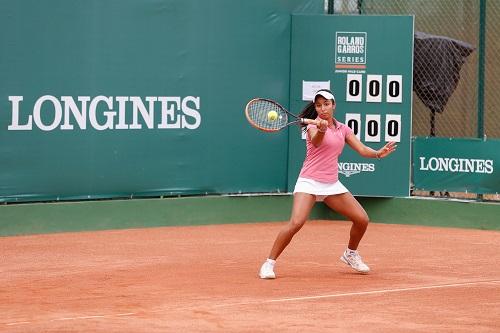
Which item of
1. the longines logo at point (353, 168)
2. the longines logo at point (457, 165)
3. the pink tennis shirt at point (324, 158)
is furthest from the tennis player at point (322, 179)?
the longines logo at point (353, 168)

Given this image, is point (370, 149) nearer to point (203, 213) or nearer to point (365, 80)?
point (203, 213)

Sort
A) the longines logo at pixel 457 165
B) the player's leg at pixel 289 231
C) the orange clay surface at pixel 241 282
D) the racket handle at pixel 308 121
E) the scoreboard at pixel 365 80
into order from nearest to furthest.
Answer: the orange clay surface at pixel 241 282, the racket handle at pixel 308 121, the player's leg at pixel 289 231, the longines logo at pixel 457 165, the scoreboard at pixel 365 80

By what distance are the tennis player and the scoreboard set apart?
15.7 feet

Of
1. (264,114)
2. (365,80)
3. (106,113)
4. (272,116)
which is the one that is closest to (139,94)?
(106,113)

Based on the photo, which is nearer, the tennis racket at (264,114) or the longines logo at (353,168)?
the tennis racket at (264,114)

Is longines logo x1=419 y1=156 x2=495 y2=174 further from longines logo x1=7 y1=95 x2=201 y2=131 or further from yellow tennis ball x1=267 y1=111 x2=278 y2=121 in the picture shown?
yellow tennis ball x1=267 y1=111 x2=278 y2=121

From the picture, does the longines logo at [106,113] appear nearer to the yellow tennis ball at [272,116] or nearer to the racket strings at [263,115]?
the racket strings at [263,115]

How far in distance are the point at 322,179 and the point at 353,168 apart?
5196mm

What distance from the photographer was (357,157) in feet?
51.5

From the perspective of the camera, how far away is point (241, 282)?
1033cm

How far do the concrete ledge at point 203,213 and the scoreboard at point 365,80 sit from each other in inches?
13.5

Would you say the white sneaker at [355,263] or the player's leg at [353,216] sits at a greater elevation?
the player's leg at [353,216]

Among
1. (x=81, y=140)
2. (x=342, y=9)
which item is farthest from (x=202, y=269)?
(x=342, y=9)

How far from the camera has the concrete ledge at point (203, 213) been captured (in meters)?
13.8
